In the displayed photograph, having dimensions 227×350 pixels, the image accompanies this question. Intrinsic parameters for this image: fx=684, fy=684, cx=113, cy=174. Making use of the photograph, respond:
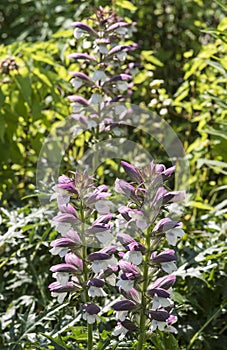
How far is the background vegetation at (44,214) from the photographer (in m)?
2.38

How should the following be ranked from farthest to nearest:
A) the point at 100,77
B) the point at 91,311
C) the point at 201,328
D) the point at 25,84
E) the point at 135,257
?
the point at 25,84 → the point at 100,77 → the point at 201,328 → the point at 91,311 → the point at 135,257

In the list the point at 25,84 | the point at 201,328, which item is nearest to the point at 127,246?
the point at 201,328

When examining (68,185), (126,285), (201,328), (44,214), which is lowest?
(201,328)

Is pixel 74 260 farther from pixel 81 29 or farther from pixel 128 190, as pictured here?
pixel 81 29

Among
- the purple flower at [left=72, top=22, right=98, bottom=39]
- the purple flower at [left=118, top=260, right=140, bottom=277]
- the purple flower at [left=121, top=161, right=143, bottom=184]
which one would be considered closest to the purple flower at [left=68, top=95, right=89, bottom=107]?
the purple flower at [left=72, top=22, right=98, bottom=39]

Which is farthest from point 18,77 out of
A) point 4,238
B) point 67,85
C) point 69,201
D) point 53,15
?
point 53,15

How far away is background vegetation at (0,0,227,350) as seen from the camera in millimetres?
2375

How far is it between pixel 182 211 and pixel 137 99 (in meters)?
1.45

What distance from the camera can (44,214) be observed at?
2709mm

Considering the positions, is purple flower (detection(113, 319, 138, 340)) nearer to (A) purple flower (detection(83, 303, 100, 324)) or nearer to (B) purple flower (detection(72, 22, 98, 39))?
(A) purple flower (detection(83, 303, 100, 324))

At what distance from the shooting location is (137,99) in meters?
4.10

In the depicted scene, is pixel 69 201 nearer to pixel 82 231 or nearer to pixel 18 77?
pixel 82 231

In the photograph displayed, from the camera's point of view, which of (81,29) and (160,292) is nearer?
(160,292)

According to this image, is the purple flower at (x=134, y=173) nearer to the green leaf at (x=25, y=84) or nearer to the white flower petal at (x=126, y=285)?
the white flower petal at (x=126, y=285)
